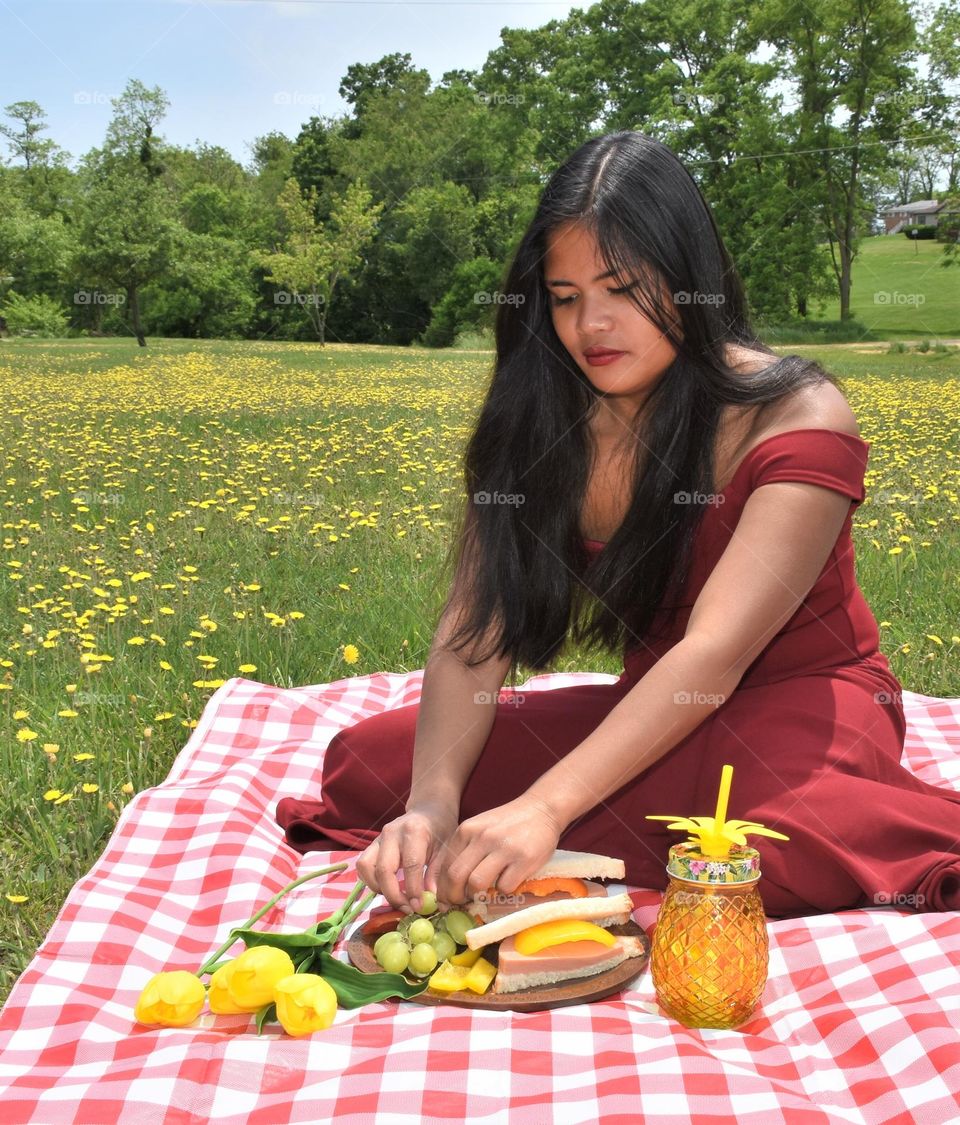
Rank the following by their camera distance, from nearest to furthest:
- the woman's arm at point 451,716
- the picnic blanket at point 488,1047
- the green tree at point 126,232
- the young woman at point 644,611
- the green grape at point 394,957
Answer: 1. the picnic blanket at point 488,1047
2. the green grape at point 394,957
3. the young woman at point 644,611
4. the woman's arm at point 451,716
5. the green tree at point 126,232

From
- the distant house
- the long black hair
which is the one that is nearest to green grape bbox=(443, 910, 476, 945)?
the long black hair

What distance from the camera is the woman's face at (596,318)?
91.1 inches

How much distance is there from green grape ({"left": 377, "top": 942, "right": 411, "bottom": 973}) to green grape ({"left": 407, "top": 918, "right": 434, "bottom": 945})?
23 mm

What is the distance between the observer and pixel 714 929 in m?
1.78

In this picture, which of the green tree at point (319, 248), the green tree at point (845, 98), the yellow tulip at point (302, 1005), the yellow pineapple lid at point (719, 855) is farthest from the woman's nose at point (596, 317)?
the green tree at point (319, 248)

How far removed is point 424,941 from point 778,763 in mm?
767

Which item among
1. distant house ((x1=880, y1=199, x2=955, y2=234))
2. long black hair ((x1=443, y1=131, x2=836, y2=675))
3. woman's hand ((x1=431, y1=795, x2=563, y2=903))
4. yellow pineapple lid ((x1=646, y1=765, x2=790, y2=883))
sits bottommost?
woman's hand ((x1=431, y1=795, x2=563, y2=903))

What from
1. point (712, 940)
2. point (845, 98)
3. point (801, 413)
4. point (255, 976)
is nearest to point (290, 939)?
point (255, 976)

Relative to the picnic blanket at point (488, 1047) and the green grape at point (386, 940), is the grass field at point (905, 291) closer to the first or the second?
the picnic blanket at point (488, 1047)

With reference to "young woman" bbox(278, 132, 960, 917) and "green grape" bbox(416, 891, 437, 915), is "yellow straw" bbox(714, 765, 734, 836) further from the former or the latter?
"green grape" bbox(416, 891, 437, 915)

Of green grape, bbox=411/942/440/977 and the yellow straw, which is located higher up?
the yellow straw

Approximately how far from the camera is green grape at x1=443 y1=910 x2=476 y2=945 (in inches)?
80.4

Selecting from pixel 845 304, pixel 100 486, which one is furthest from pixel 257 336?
pixel 100 486

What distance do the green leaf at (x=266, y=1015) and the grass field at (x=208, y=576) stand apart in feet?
2.20
